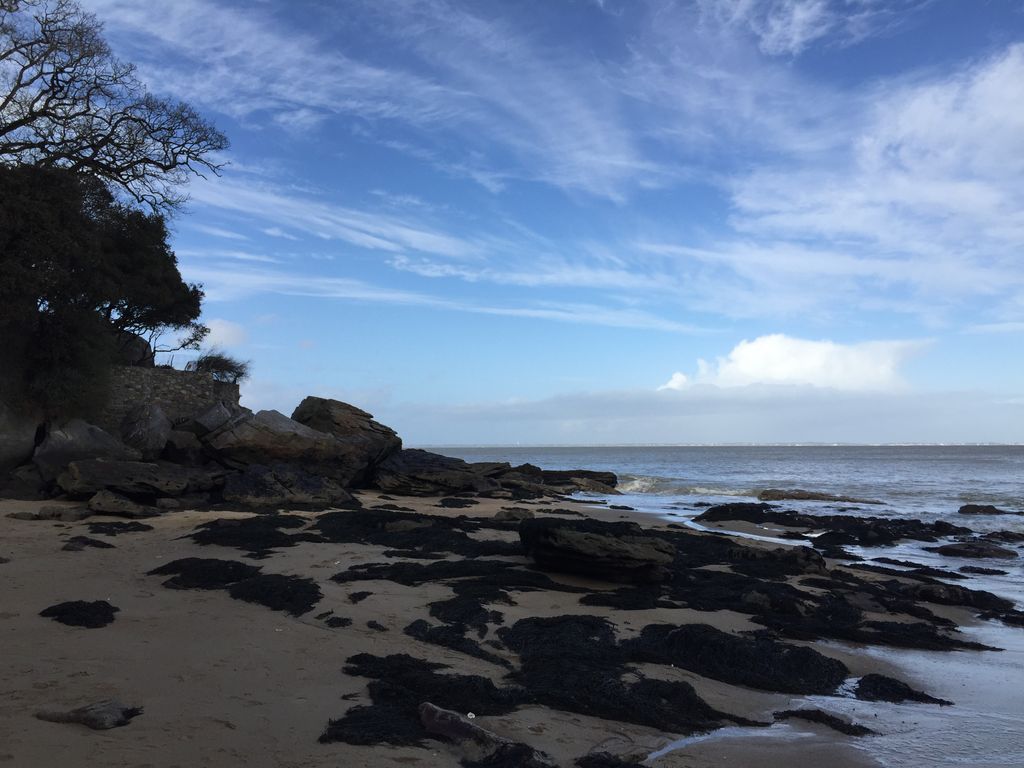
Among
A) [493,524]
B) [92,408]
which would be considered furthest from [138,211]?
[493,524]

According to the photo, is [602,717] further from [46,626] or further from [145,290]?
[145,290]

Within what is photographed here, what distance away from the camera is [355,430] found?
20453mm

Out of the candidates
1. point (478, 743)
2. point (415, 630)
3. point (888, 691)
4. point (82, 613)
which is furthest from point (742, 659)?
point (82, 613)

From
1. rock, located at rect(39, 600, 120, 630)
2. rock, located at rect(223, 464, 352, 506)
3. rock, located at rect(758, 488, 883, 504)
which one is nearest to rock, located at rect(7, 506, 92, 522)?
rock, located at rect(223, 464, 352, 506)

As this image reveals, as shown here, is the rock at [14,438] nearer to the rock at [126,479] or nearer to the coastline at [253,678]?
the rock at [126,479]

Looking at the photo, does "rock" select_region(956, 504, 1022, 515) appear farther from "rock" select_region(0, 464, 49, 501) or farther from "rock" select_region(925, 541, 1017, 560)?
"rock" select_region(0, 464, 49, 501)

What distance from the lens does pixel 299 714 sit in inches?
169

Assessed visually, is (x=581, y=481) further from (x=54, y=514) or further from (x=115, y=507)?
(x=54, y=514)

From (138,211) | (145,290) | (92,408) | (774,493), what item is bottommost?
(774,493)

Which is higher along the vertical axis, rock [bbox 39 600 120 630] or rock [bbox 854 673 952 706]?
rock [bbox 39 600 120 630]

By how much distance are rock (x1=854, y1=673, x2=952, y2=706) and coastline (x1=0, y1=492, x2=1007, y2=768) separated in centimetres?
42

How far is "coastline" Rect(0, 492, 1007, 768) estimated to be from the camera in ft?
12.3

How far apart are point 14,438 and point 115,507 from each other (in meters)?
4.97

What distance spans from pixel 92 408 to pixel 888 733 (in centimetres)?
1751
